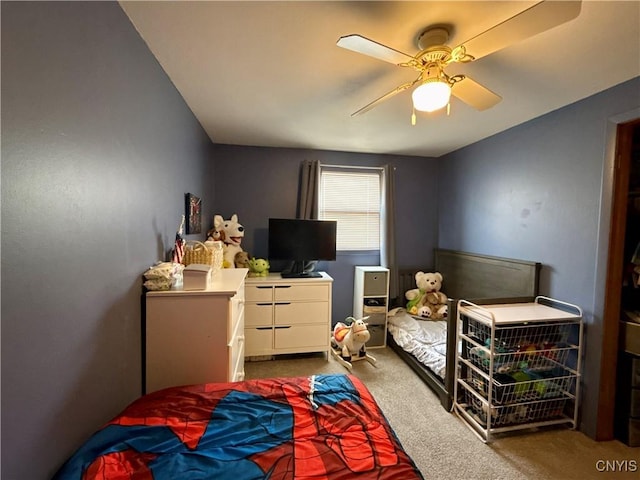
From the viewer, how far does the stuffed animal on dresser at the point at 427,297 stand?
11.1 ft

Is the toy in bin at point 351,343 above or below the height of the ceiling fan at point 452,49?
below

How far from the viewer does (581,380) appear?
6.73 feet

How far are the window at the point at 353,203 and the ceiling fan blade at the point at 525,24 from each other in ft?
7.97

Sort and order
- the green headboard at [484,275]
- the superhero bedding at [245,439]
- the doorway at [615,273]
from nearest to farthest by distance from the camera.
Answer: the superhero bedding at [245,439] → the doorway at [615,273] → the green headboard at [484,275]

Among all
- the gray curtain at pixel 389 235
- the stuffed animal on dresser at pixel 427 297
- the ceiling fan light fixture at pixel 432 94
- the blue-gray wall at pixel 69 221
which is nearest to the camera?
the blue-gray wall at pixel 69 221

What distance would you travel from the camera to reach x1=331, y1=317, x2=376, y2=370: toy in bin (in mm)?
2940

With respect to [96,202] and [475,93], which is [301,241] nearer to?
[475,93]

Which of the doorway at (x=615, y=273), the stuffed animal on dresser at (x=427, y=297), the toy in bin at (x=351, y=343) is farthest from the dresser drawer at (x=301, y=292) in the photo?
the doorway at (x=615, y=273)

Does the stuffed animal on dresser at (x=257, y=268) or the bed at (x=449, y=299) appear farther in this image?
the stuffed animal on dresser at (x=257, y=268)

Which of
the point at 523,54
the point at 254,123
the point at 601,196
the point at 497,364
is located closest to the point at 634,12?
the point at 523,54

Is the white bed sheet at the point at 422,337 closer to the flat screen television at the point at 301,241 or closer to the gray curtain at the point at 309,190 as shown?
the flat screen television at the point at 301,241

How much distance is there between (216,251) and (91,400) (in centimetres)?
113

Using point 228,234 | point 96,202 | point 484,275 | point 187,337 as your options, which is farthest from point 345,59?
point 484,275

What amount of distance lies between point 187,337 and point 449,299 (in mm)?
2101
